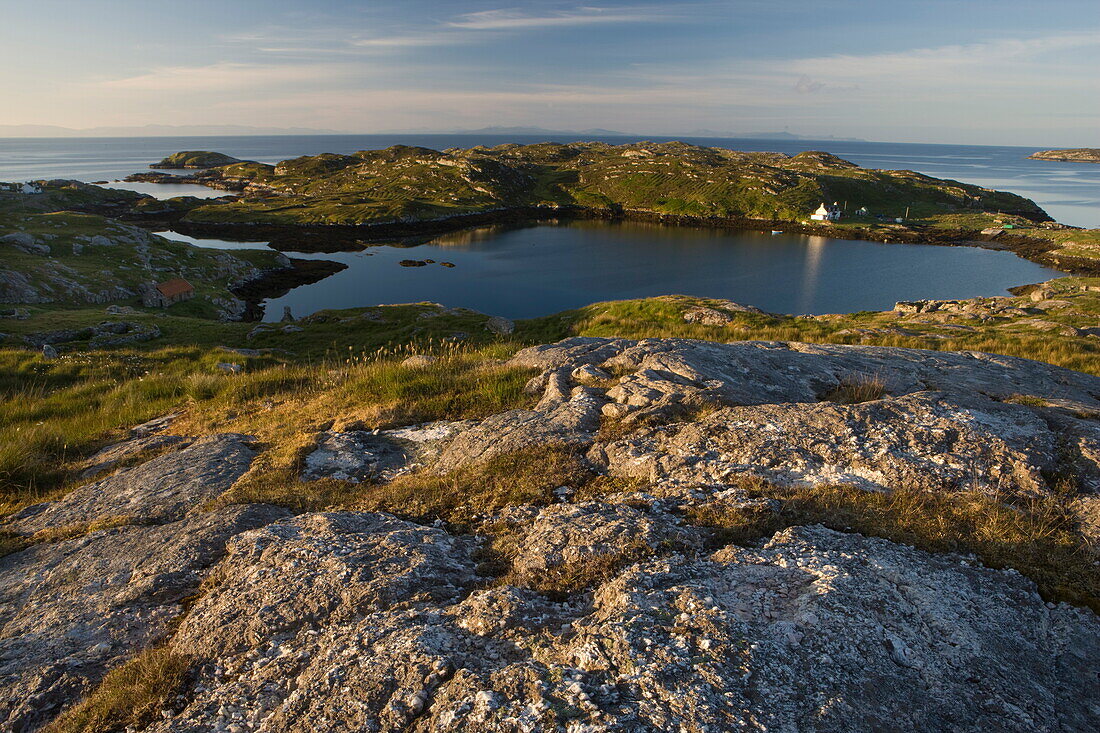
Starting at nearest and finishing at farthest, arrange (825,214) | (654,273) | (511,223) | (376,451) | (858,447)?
1. (858,447)
2. (376,451)
3. (654,273)
4. (825,214)
5. (511,223)

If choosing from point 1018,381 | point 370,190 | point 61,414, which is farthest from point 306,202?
point 1018,381

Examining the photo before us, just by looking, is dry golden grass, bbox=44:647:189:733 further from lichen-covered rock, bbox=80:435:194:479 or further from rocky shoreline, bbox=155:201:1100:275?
rocky shoreline, bbox=155:201:1100:275

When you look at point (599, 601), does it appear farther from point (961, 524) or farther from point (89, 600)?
point (89, 600)

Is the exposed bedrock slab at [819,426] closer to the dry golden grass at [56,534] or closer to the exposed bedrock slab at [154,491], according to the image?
the exposed bedrock slab at [154,491]

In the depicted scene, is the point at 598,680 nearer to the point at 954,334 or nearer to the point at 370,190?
the point at 954,334

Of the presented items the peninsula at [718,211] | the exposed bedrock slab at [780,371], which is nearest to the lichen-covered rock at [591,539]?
the exposed bedrock slab at [780,371]

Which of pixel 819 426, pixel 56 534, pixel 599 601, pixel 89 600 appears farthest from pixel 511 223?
pixel 599 601

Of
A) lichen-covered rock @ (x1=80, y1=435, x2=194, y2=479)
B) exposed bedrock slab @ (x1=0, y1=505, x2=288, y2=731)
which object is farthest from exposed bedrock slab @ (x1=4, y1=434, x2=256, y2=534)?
lichen-covered rock @ (x1=80, y1=435, x2=194, y2=479)

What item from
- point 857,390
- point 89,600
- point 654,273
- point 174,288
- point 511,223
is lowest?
point 174,288
